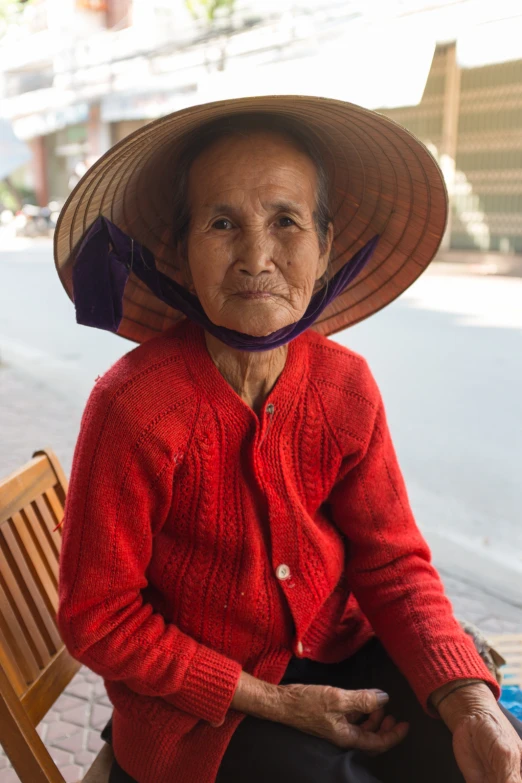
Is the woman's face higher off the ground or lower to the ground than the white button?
higher

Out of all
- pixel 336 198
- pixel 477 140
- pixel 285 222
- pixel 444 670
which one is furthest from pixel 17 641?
pixel 477 140

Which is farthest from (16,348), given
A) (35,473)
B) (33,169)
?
(33,169)

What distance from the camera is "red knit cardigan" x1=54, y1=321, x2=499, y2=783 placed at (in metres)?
1.09

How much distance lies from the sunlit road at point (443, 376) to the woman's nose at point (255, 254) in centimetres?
222

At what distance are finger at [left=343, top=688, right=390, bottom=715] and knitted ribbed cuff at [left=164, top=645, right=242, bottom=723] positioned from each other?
7.5 inches

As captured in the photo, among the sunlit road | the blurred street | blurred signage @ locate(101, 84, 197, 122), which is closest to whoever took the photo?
the blurred street

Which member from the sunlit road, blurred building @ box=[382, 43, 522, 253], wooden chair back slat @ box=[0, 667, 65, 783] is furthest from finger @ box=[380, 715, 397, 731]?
blurred building @ box=[382, 43, 522, 253]

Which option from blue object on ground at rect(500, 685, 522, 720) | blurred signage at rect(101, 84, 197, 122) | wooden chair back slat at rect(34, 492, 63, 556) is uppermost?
blurred signage at rect(101, 84, 197, 122)

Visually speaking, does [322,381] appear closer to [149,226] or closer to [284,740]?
[149,226]

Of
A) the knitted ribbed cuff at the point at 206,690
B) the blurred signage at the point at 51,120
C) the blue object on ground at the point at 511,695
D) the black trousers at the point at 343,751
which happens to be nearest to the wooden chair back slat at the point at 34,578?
the black trousers at the point at 343,751

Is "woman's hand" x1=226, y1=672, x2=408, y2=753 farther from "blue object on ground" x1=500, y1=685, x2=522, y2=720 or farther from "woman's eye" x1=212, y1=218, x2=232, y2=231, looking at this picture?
"woman's eye" x1=212, y1=218, x2=232, y2=231

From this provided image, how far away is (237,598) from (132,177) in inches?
28.7

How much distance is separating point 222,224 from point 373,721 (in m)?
0.86

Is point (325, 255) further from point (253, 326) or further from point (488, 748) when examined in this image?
point (488, 748)
